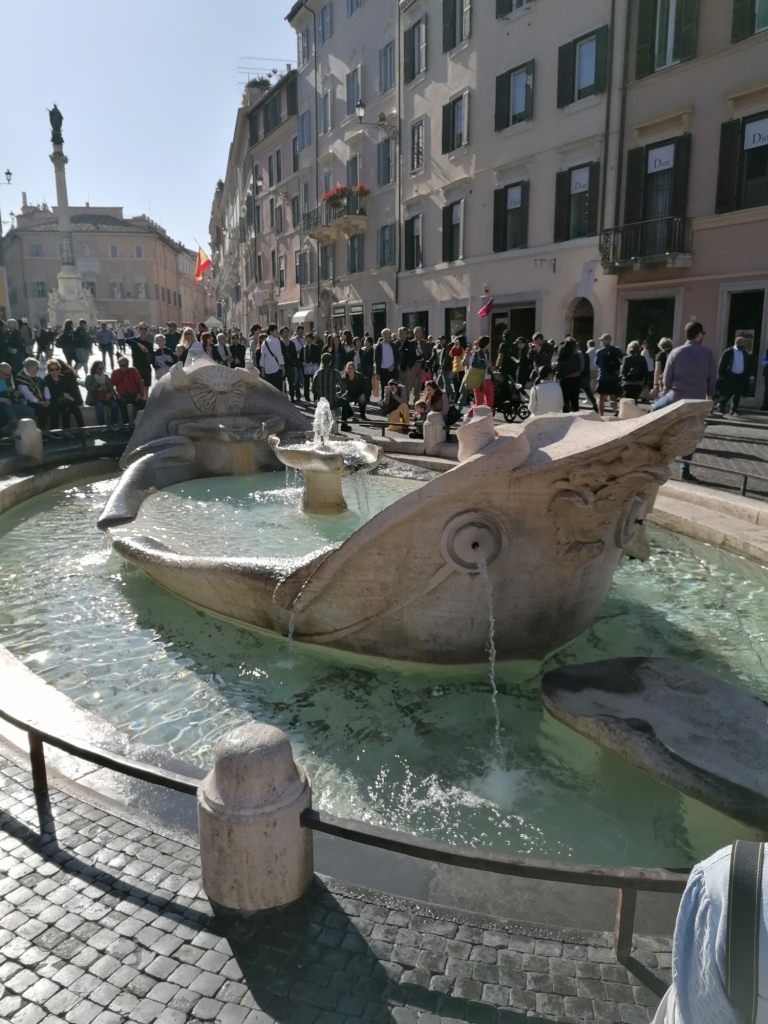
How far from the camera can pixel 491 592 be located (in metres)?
4.30

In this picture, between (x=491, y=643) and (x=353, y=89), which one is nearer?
(x=491, y=643)

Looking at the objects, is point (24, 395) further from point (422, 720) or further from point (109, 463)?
point (422, 720)

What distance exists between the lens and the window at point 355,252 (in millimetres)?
31391

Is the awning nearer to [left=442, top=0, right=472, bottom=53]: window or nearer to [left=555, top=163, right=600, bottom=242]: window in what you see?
[left=442, top=0, right=472, bottom=53]: window

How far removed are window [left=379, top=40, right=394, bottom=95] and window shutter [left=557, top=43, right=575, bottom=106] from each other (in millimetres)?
10459

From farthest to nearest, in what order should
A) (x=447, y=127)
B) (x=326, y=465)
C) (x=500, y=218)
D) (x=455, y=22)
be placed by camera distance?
(x=447, y=127)
(x=455, y=22)
(x=500, y=218)
(x=326, y=465)

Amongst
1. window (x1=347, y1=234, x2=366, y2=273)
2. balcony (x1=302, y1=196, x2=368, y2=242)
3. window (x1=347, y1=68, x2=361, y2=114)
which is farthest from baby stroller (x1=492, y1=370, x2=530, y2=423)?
window (x1=347, y1=68, x2=361, y2=114)

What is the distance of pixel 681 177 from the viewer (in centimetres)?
1697

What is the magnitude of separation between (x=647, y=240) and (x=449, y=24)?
11174 mm

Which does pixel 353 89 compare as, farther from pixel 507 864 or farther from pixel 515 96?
pixel 507 864

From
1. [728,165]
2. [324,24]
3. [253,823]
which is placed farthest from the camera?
[324,24]

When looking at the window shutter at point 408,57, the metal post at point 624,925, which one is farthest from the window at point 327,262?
the metal post at point 624,925

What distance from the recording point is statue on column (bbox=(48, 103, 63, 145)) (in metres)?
35.6

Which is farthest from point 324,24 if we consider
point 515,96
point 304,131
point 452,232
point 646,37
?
point 646,37
